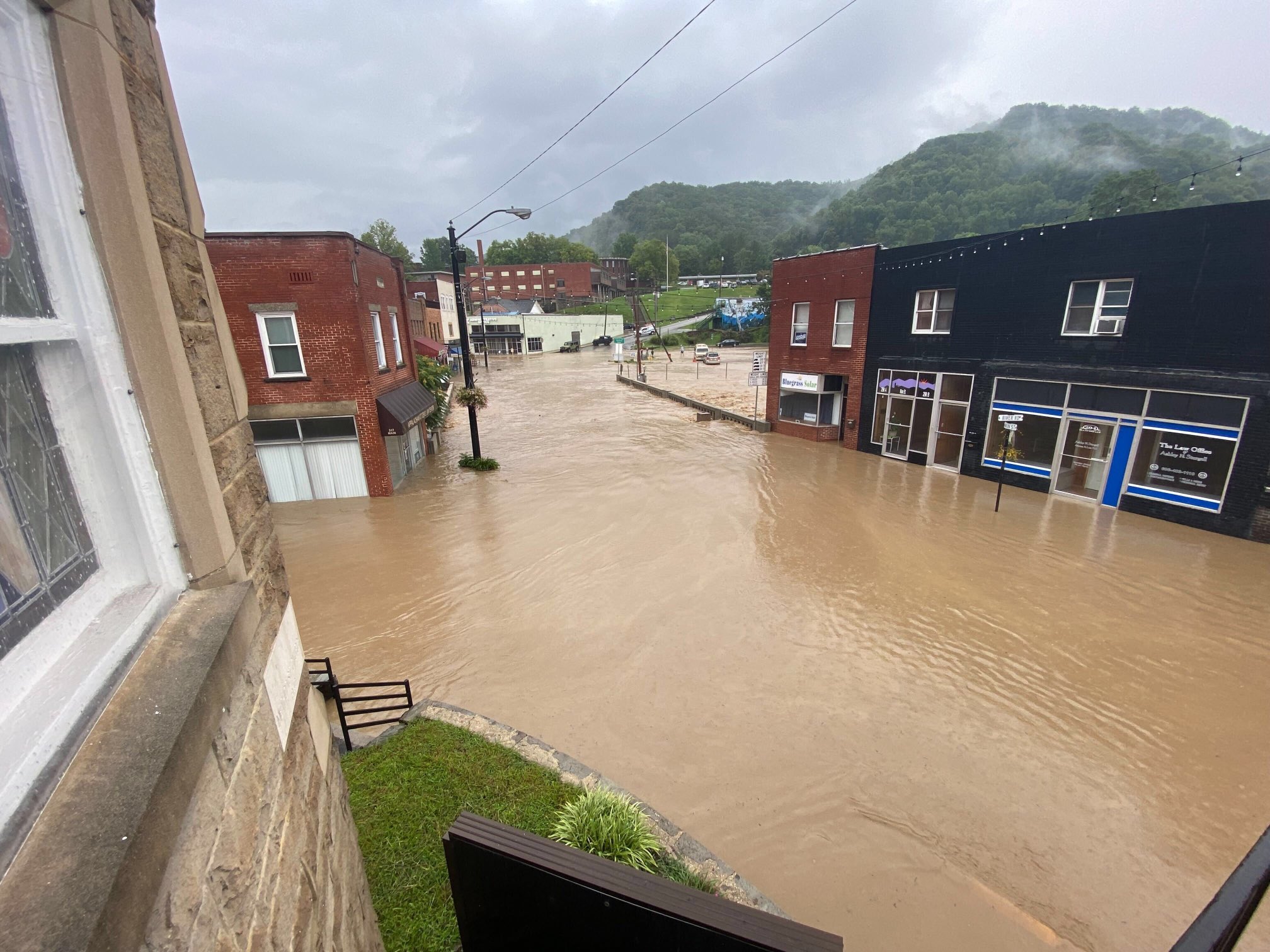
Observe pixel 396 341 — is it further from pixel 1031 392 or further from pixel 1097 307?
pixel 1097 307

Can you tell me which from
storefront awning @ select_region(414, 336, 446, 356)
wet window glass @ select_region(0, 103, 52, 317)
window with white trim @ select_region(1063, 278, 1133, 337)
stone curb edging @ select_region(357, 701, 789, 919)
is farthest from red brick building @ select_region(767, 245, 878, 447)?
wet window glass @ select_region(0, 103, 52, 317)

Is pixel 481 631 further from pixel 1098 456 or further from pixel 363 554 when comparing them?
pixel 1098 456

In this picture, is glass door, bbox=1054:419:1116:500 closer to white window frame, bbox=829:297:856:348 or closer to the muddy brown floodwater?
the muddy brown floodwater

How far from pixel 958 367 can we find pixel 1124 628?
9.70m

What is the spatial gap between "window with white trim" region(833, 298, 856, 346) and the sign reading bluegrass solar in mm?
20050

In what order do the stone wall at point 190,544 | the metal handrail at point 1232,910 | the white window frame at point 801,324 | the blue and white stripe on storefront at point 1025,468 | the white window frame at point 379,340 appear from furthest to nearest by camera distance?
the white window frame at point 801,324
the white window frame at point 379,340
the blue and white stripe on storefront at point 1025,468
the metal handrail at point 1232,910
the stone wall at point 190,544

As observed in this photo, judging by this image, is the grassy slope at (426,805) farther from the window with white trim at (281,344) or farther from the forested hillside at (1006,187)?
the forested hillside at (1006,187)

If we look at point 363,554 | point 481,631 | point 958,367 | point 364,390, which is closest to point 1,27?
point 481,631

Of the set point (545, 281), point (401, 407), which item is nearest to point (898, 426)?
point (401, 407)

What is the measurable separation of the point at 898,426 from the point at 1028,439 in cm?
409

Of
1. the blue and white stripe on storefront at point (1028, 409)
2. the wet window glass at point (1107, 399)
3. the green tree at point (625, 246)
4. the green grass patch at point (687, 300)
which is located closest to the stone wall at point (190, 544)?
the wet window glass at point (1107, 399)

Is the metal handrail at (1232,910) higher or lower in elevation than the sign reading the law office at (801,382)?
higher

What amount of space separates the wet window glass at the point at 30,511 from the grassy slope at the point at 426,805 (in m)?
3.89

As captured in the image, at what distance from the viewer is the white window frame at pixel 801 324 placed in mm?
21406
